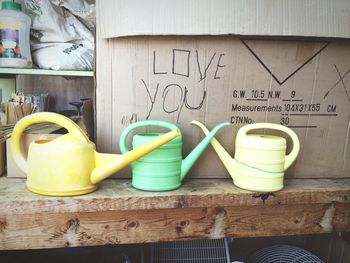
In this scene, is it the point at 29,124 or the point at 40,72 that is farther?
the point at 40,72

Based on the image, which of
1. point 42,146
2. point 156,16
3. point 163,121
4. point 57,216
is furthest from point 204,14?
point 57,216

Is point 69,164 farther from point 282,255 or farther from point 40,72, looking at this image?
point 282,255

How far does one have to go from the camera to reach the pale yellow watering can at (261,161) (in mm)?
837

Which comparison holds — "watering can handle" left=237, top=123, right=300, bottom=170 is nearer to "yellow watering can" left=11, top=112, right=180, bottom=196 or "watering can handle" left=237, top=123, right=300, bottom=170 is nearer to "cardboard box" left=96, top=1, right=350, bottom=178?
"cardboard box" left=96, top=1, right=350, bottom=178

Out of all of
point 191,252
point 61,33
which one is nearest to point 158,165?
point 191,252

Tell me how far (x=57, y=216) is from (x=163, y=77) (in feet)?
1.61

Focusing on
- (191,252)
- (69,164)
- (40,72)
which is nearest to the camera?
(69,164)

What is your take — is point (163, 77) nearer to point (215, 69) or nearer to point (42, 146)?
point (215, 69)

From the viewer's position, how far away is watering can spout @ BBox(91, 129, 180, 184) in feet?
2.52

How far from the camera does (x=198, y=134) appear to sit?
3.12 ft

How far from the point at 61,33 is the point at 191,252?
1050 mm

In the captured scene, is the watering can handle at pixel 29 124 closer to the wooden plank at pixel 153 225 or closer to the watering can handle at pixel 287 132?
the wooden plank at pixel 153 225

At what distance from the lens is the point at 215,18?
837 mm

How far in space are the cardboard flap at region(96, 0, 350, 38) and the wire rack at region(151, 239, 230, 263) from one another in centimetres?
83
